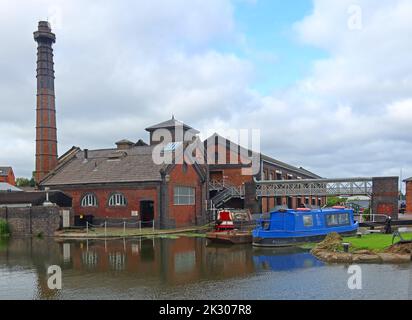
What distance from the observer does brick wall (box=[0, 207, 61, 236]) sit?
1412 inches

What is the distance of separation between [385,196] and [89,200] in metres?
28.8

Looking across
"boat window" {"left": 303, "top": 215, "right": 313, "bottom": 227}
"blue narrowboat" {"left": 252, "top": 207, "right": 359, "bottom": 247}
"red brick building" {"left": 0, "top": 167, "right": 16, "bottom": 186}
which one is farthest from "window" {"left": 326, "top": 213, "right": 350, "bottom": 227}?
"red brick building" {"left": 0, "top": 167, "right": 16, "bottom": 186}

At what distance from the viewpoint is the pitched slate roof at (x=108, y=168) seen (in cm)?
4119

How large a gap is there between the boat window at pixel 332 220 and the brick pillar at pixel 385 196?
15.9 m

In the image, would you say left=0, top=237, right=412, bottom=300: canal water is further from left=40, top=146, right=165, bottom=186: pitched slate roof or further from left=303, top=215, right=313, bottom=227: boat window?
left=40, top=146, right=165, bottom=186: pitched slate roof

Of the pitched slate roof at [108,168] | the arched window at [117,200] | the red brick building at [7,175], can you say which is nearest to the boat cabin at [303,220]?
the pitched slate roof at [108,168]

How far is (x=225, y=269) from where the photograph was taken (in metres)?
18.5

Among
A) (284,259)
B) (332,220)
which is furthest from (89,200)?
(284,259)

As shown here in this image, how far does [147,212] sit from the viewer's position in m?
42.1

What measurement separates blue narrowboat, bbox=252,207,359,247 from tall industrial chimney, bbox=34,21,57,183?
1230 inches

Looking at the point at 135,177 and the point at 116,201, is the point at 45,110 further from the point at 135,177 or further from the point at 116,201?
the point at 135,177
